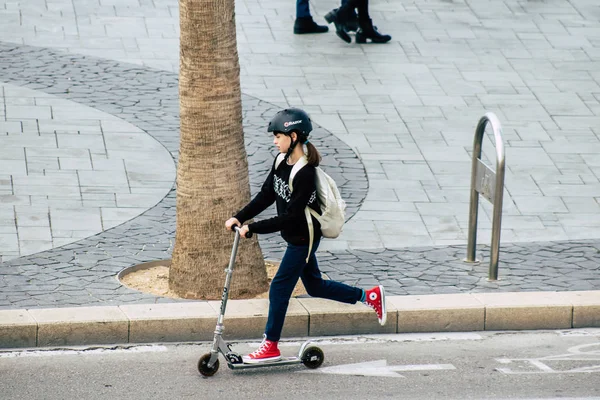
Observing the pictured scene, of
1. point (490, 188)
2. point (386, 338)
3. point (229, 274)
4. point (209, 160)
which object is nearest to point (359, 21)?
point (490, 188)

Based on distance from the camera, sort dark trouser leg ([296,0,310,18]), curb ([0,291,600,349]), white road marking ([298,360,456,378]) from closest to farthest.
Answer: white road marking ([298,360,456,378]) < curb ([0,291,600,349]) < dark trouser leg ([296,0,310,18])

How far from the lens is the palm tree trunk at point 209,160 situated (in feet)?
26.5

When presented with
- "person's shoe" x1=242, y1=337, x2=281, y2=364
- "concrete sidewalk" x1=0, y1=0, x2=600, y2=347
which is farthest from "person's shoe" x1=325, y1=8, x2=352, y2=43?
"person's shoe" x1=242, y1=337, x2=281, y2=364

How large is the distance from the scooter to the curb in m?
0.61

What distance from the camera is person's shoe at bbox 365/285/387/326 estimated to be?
7.70 meters

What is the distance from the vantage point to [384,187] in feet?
36.0

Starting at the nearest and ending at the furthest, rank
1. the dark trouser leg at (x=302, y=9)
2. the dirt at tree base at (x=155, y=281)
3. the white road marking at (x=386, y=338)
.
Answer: the white road marking at (x=386, y=338) < the dirt at tree base at (x=155, y=281) < the dark trouser leg at (x=302, y=9)

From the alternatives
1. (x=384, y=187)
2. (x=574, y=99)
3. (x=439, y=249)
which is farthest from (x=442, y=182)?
(x=574, y=99)

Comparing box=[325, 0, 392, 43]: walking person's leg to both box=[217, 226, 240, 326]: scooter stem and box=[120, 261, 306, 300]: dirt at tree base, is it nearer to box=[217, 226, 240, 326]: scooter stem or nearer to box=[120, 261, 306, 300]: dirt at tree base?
box=[120, 261, 306, 300]: dirt at tree base

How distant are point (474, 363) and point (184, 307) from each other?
1.95m

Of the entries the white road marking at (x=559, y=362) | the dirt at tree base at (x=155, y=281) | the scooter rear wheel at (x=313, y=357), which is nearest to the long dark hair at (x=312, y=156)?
the scooter rear wheel at (x=313, y=357)

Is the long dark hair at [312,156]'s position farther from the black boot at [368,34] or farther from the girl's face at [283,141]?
the black boot at [368,34]

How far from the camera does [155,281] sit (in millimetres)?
8602

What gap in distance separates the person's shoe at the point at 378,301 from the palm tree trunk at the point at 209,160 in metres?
1.03
